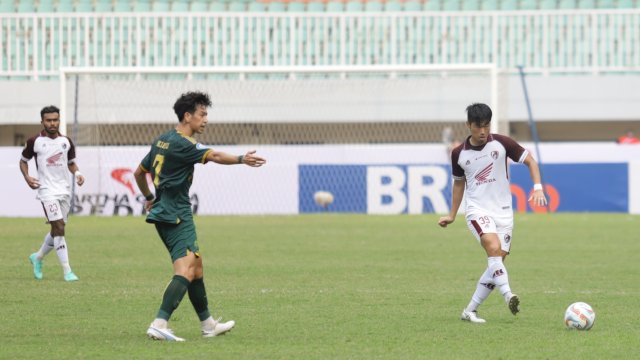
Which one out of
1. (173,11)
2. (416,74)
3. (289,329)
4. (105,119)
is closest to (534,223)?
(416,74)

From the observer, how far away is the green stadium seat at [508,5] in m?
33.6

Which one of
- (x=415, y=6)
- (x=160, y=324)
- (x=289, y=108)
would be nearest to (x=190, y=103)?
(x=160, y=324)

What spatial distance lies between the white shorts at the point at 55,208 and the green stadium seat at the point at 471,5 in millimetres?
20525

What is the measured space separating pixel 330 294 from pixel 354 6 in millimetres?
21826

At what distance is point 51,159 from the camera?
14914 millimetres

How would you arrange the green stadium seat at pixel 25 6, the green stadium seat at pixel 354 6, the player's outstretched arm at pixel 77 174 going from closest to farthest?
the player's outstretched arm at pixel 77 174 < the green stadium seat at pixel 25 6 < the green stadium seat at pixel 354 6

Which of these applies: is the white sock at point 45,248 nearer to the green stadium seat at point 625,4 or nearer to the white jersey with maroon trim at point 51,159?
the white jersey with maroon trim at point 51,159


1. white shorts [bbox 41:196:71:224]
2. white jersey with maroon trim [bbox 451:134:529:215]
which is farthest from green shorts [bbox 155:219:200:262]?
white shorts [bbox 41:196:71:224]

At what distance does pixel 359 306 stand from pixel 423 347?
269 centimetres

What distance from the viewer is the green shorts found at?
9.16m

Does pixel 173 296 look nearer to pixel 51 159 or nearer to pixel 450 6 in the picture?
pixel 51 159

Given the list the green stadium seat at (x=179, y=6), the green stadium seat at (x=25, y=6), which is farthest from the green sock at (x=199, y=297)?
the green stadium seat at (x=25, y=6)

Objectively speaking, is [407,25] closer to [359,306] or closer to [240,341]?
[359,306]

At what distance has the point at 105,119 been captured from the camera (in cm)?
2891
